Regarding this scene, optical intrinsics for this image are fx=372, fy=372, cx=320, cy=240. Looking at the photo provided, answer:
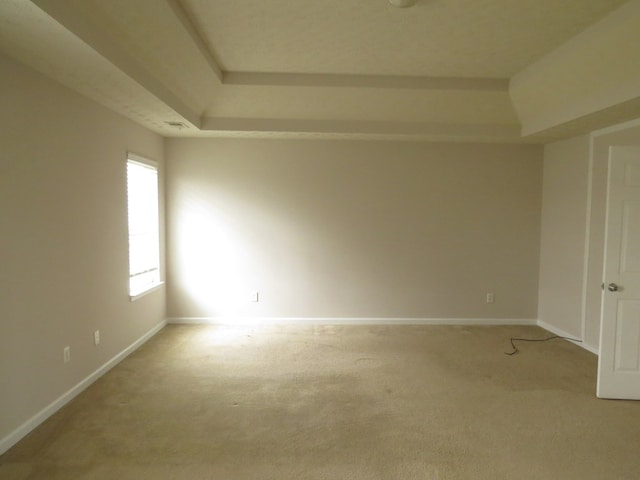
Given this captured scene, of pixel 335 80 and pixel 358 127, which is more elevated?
pixel 335 80

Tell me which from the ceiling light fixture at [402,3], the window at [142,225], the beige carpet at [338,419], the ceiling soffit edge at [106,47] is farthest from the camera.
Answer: the window at [142,225]

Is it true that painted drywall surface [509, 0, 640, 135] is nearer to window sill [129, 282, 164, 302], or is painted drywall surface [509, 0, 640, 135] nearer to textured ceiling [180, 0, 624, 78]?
textured ceiling [180, 0, 624, 78]

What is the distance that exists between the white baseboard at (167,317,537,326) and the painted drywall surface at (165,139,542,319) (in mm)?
68

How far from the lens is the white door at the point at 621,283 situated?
9.57 feet

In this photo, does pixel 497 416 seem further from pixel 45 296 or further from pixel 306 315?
pixel 45 296

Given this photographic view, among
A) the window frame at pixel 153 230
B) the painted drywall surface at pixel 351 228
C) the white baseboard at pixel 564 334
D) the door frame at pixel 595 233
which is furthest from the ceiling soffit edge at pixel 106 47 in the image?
the white baseboard at pixel 564 334

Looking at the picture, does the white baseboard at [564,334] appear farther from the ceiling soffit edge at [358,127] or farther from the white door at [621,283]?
the ceiling soffit edge at [358,127]

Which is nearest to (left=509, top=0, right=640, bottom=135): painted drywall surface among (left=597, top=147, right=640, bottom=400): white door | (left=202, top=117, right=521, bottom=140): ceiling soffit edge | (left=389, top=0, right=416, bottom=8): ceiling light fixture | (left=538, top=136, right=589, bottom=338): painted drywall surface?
(left=202, top=117, right=521, bottom=140): ceiling soffit edge

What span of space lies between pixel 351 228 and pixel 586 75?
2.81 meters

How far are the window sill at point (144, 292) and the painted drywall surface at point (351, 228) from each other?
0.30 meters

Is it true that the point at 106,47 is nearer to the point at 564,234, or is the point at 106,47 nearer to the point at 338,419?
the point at 338,419

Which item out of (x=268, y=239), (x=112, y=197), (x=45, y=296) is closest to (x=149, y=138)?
(x=112, y=197)

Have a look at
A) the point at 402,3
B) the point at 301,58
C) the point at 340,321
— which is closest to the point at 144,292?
the point at 340,321

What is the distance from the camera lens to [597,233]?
156 inches
